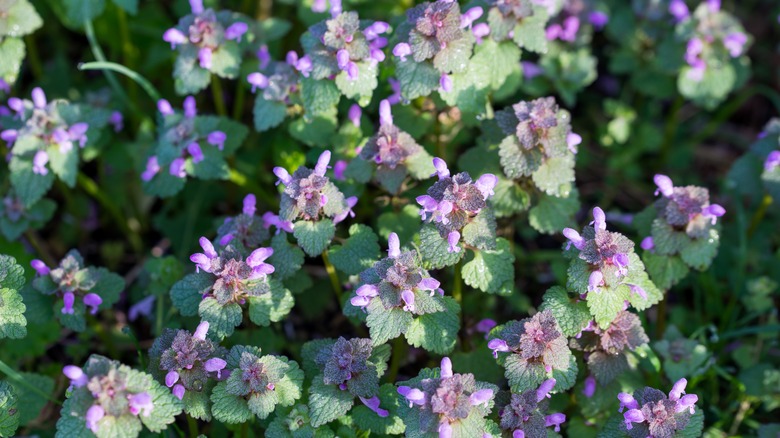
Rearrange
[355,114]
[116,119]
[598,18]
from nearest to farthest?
[355,114], [116,119], [598,18]

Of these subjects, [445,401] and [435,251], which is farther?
[435,251]

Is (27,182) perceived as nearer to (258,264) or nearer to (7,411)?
(7,411)

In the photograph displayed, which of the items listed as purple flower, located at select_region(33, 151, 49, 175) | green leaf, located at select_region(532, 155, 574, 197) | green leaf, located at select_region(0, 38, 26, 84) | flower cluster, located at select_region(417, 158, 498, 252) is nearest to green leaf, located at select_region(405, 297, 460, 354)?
flower cluster, located at select_region(417, 158, 498, 252)

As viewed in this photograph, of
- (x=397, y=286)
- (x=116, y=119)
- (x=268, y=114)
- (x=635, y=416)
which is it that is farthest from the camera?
(x=116, y=119)

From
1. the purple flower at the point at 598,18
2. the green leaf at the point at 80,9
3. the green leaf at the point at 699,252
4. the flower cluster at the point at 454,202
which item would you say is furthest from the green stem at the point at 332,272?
the purple flower at the point at 598,18

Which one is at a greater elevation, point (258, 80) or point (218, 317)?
point (258, 80)

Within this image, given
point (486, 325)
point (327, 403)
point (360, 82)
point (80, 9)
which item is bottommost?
point (486, 325)

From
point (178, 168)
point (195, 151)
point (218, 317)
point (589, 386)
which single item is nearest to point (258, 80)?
point (195, 151)
